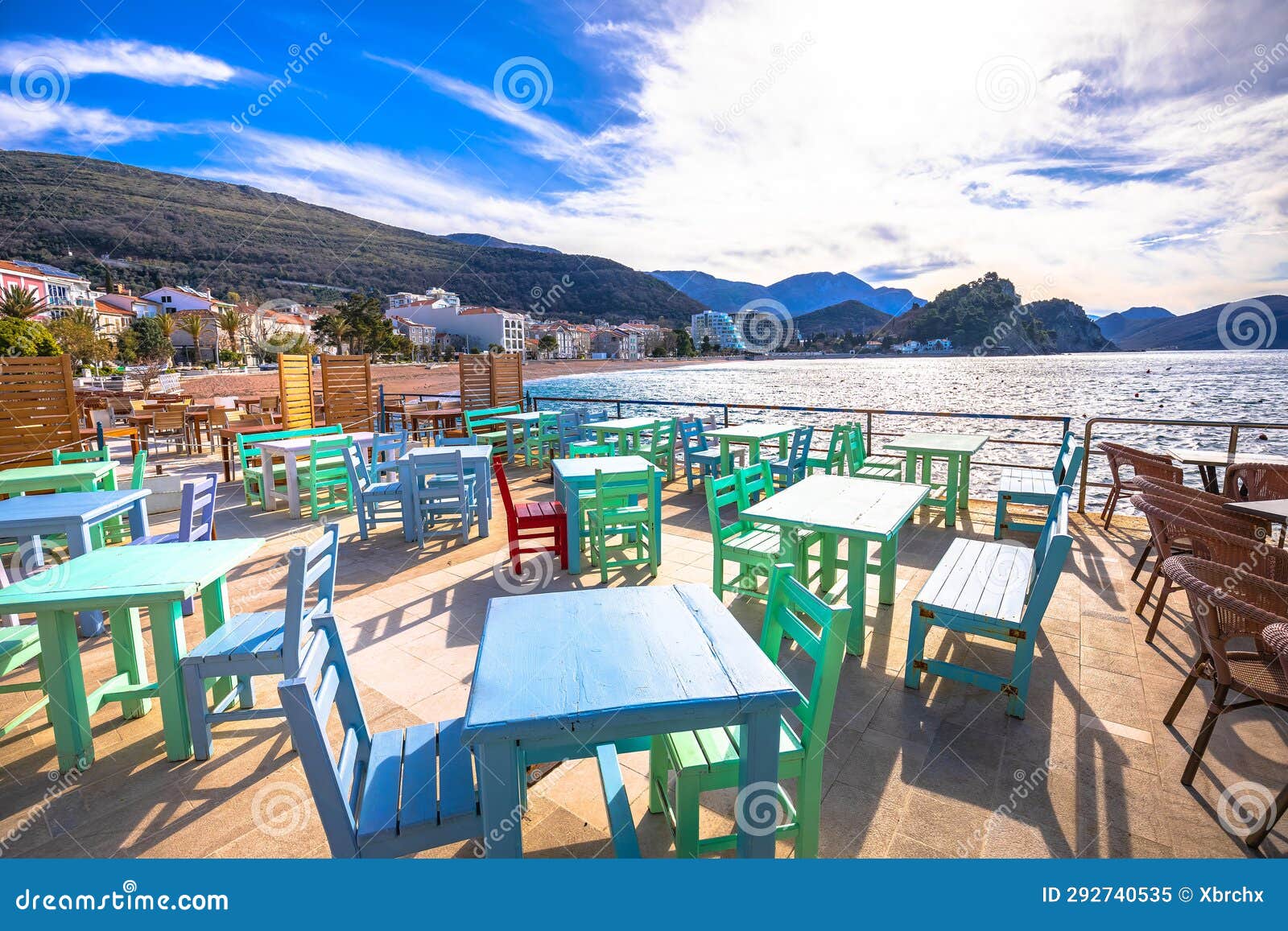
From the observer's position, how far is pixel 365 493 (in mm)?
5230

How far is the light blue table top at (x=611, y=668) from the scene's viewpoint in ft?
4.03

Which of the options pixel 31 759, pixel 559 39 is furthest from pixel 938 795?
pixel 559 39

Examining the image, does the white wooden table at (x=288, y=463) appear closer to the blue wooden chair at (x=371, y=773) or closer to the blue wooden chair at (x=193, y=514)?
the blue wooden chair at (x=193, y=514)

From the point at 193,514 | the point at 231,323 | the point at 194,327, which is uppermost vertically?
the point at 231,323

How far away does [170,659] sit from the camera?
2.29 meters

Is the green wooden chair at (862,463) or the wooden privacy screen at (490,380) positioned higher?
the wooden privacy screen at (490,380)

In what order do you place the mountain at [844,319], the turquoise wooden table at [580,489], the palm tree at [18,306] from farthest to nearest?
the mountain at [844,319], the palm tree at [18,306], the turquoise wooden table at [580,489]

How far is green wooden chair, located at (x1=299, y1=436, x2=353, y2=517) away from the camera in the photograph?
589cm

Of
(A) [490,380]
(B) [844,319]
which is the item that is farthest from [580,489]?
(B) [844,319]

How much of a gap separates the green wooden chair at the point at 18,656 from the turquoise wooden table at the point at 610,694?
7.30ft

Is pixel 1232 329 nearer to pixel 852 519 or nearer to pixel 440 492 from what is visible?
pixel 852 519

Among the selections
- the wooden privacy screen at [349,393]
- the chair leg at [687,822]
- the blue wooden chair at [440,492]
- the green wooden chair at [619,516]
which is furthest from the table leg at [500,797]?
the wooden privacy screen at [349,393]

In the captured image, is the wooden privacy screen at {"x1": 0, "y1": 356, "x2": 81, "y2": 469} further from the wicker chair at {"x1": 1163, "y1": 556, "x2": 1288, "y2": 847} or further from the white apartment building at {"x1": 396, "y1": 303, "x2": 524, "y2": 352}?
the white apartment building at {"x1": 396, "y1": 303, "x2": 524, "y2": 352}

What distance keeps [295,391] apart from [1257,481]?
35.5 ft
